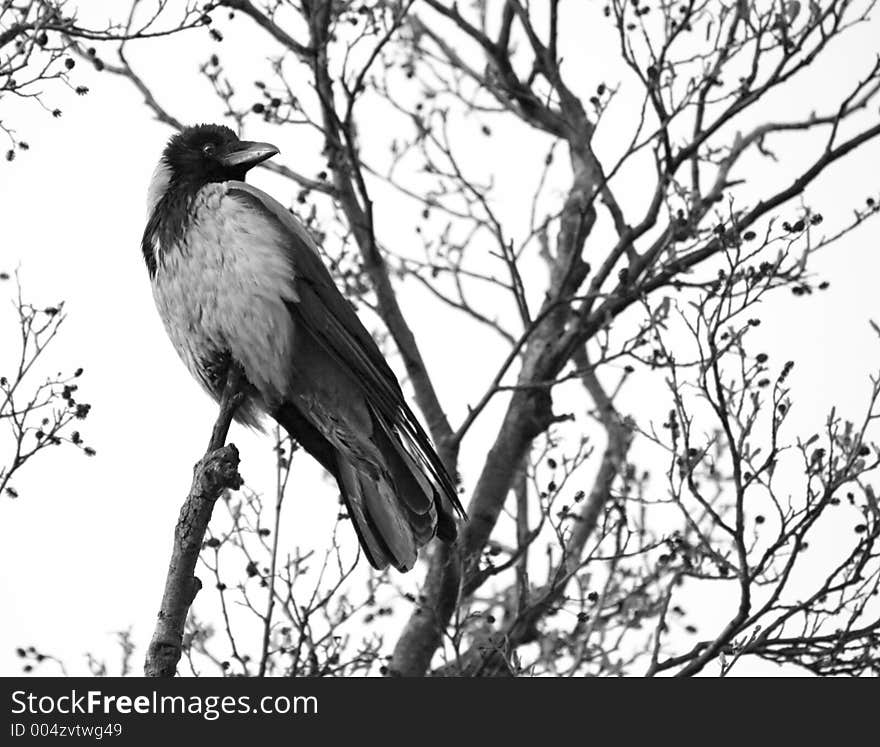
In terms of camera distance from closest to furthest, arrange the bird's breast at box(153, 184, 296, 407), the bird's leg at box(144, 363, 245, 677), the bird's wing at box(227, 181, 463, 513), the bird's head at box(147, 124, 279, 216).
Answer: the bird's leg at box(144, 363, 245, 677), the bird's breast at box(153, 184, 296, 407), the bird's wing at box(227, 181, 463, 513), the bird's head at box(147, 124, 279, 216)

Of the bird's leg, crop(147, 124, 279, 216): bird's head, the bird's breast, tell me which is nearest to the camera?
the bird's leg

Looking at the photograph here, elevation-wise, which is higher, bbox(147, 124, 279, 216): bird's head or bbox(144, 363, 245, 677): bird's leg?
bbox(147, 124, 279, 216): bird's head

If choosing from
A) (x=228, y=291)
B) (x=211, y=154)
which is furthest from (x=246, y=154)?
(x=228, y=291)

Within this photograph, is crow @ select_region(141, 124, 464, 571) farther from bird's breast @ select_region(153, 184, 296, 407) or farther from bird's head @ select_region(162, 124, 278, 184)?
bird's head @ select_region(162, 124, 278, 184)

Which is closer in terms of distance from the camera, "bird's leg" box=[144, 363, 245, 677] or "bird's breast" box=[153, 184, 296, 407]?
"bird's leg" box=[144, 363, 245, 677]

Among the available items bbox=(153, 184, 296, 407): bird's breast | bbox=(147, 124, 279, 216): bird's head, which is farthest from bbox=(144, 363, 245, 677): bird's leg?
bbox=(147, 124, 279, 216): bird's head

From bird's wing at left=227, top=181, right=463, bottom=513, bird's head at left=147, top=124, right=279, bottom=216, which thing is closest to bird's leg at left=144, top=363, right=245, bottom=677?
bird's wing at left=227, top=181, right=463, bottom=513

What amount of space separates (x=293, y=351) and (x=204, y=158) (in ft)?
3.81

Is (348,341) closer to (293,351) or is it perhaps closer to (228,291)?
(293,351)

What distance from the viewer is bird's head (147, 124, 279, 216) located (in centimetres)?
678

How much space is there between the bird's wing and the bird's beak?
19cm

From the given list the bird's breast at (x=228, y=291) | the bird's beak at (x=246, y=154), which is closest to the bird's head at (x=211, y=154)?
the bird's beak at (x=246, y=154)

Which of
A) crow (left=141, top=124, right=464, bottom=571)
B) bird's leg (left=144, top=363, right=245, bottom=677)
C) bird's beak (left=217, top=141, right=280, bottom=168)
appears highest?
bird's beak (left=217, top=141, right=280, bottom=168)

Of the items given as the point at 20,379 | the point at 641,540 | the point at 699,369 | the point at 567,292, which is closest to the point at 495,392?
the point at 567,292
